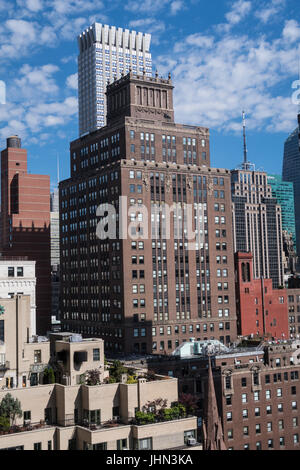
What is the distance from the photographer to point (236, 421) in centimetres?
10231

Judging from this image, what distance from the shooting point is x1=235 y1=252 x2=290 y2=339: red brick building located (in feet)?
535

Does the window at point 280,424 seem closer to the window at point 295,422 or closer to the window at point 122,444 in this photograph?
the window at point 295,422

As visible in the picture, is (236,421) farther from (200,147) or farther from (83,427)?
(200,147)

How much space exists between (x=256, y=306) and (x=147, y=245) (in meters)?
42.5

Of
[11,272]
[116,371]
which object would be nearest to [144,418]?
[116,371]

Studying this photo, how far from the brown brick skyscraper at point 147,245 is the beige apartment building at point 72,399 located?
2675 inches

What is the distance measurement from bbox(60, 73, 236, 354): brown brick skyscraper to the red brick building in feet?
37.6

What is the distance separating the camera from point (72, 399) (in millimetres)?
58062

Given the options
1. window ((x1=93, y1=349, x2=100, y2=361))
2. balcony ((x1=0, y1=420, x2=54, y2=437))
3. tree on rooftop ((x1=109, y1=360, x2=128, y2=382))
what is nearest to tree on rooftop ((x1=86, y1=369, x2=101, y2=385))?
tree on rooftop ((x1=109, y1=360, x2=128, y2=382))

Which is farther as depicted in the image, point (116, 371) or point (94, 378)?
point (116, 371)

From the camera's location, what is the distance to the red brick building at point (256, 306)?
16312 centimetres

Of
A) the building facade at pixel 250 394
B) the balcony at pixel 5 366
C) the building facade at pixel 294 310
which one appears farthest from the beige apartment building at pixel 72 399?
the building facade at pixel 294 310

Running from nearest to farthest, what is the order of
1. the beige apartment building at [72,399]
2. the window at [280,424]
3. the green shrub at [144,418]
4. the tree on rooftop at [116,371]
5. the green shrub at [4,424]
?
the green shrub at [4,424], the beige apartment building at [72,399], the green shrub at [144,418], the tree on rooftop at [116,371], the window at [280,424]

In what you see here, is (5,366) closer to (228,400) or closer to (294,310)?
(228,400)
